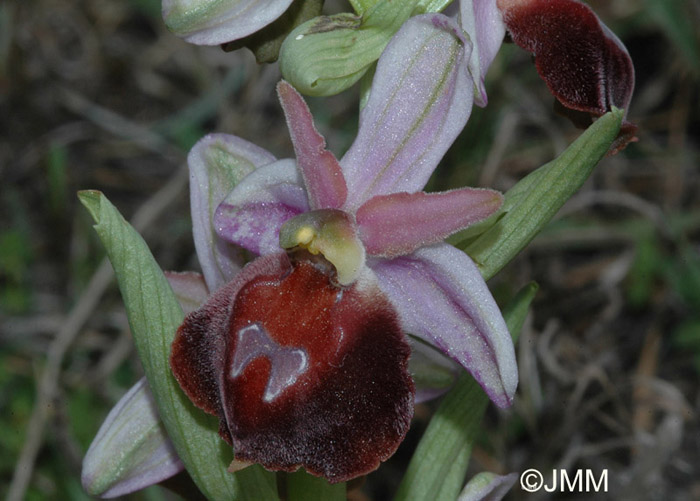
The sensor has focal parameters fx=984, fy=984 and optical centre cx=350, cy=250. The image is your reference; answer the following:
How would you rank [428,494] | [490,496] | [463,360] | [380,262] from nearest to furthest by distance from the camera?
[463,360] < [380,262] < [490,496] < [428,494]

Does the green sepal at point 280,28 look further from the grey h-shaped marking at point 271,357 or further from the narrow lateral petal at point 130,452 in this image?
the narrow lateral petal at point 130,452

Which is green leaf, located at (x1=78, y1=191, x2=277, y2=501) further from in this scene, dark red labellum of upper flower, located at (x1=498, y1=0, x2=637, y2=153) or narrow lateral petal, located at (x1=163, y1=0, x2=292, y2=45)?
dark red labellum of upper flower, located at (x1=498, y1=0, x2=637, y2=153)

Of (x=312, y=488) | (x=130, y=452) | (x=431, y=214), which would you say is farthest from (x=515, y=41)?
(x=130, y=452)

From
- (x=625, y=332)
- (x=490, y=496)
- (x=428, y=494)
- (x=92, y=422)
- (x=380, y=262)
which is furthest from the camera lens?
(x=625, y=332)

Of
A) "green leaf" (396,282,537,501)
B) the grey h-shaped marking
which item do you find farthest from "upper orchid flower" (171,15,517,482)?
"green leaf" (396,282,537,501)

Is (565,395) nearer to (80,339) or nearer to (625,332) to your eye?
(625,332)

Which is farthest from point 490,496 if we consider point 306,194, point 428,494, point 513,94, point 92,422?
point 513,94
